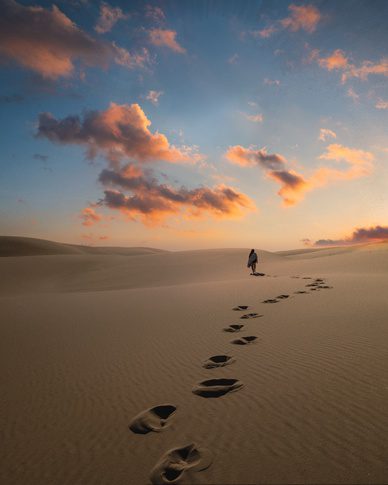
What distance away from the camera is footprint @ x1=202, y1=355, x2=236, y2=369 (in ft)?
15.6

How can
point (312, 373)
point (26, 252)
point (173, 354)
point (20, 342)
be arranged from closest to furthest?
point (312, 373) < point (173, 354) < point (20, 342) < point (26, 252)

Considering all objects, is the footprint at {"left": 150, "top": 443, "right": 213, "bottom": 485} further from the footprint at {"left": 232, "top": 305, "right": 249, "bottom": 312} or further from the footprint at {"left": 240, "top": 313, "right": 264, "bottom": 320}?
the footprint at {"left": 232, "top": 305, "right": 249, "bottom": 312}

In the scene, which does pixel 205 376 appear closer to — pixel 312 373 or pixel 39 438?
pixel 312 373

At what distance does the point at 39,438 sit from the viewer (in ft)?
9.96

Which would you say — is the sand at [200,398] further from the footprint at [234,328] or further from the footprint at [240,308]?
the footprint at [240,308]

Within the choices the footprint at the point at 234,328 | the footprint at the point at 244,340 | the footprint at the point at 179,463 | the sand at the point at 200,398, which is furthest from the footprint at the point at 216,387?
the footprint at the point at 234,328

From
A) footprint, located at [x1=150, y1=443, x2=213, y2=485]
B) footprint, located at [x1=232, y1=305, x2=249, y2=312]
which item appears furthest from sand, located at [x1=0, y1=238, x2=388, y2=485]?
footprint, located at [x1=232, y1=305, x2=249, y2=312]

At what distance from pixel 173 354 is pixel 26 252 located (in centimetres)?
8164

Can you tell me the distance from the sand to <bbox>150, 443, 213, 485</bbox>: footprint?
11mm

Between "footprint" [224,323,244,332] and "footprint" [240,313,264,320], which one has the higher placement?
"footprint" [240,313,264,320]

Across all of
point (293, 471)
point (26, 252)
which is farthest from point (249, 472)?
point (26, 252)

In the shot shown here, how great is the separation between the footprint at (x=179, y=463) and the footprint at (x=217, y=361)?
2157mm

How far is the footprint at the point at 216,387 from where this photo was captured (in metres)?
3.72

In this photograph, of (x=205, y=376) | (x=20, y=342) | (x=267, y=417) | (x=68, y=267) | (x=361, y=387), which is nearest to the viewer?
(x=267, y=417)
